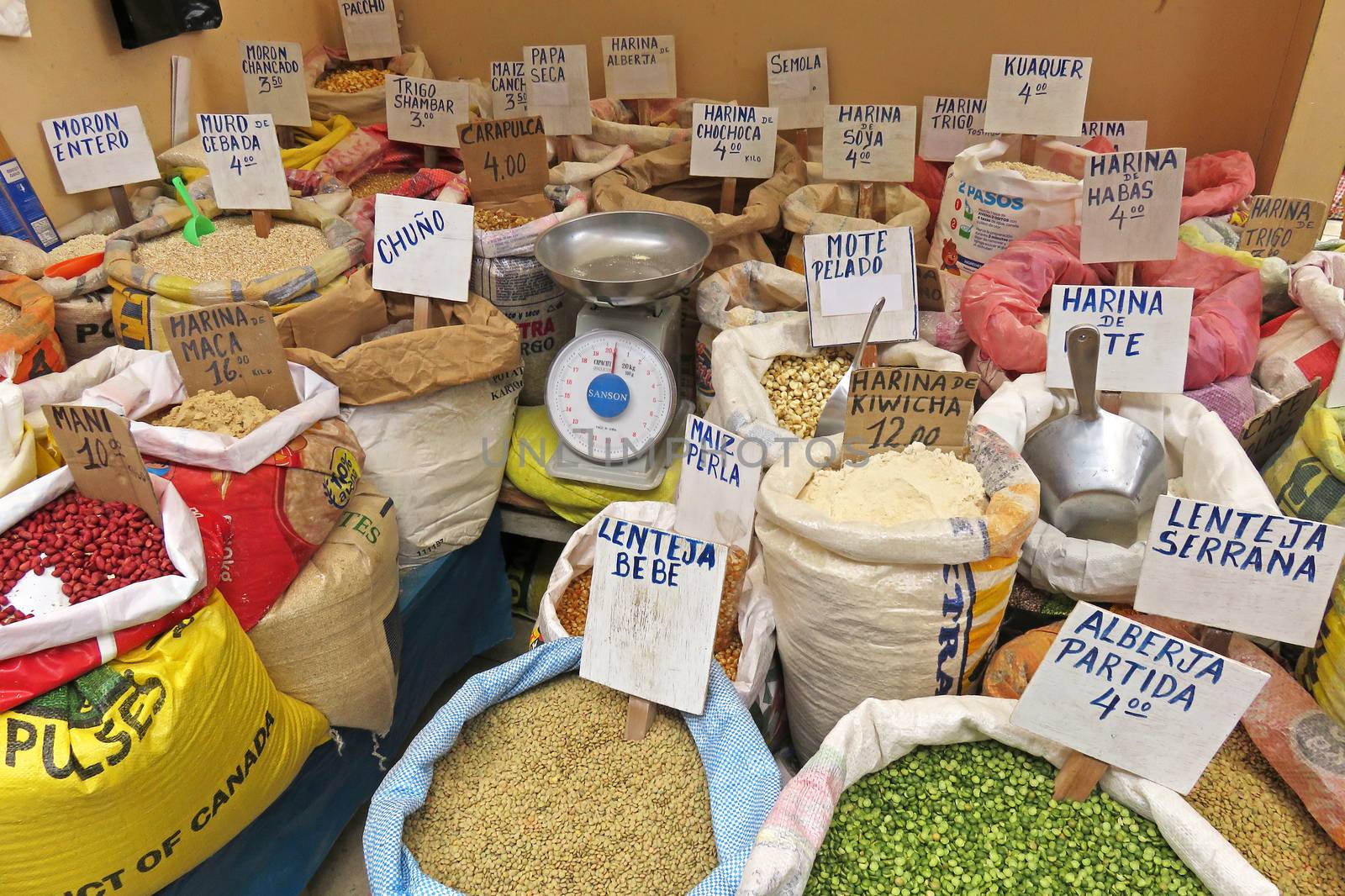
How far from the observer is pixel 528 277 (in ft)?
5.65

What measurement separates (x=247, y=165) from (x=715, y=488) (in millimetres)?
1263

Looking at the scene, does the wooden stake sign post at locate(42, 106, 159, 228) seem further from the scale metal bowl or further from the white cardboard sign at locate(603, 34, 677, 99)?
the white cardboard sign at locate(603, 34, 677, 99)

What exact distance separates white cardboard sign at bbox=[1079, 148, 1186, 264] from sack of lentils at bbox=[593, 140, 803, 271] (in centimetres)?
63

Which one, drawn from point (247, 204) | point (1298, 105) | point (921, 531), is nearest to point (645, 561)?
point (921, 531)

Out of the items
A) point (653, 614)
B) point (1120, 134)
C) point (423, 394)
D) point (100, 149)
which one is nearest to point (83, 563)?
point (423, 394)

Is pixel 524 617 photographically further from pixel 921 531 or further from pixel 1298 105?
pixel 1298 105

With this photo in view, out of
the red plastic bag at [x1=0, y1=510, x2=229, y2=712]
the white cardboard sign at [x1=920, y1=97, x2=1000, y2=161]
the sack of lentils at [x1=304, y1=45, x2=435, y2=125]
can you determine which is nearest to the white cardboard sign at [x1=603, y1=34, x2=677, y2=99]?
the sack of lentils at [x1=304, y1=45, x2=435, y2=125]

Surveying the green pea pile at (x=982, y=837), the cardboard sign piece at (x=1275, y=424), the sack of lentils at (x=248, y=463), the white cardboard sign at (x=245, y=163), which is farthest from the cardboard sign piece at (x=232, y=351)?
the cardboard sign piece at (x=1275, y=424)

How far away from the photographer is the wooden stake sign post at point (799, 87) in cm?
221

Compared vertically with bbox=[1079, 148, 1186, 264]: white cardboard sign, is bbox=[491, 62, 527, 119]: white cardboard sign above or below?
above

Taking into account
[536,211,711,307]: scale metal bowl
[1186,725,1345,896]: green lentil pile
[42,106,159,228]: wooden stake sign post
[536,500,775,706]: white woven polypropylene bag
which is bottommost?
[1186,725,1345,896]: green lentil pile

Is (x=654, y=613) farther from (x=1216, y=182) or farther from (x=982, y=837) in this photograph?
(x=1216, y=182)

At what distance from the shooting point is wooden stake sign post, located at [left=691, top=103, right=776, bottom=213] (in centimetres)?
188

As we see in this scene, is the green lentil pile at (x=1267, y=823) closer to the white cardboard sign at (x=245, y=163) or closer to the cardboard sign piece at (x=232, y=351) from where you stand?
the cardboard sign piece at (x=232, y=351)
